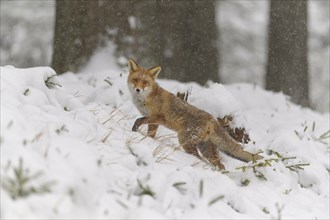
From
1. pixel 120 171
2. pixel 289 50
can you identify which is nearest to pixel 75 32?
pixel 289 50

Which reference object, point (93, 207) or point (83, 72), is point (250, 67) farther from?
point (93, 207)

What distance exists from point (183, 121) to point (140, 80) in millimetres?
787

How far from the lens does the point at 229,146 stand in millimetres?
5355

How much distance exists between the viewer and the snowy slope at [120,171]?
3.08m

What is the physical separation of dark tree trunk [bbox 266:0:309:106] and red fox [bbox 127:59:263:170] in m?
5.14

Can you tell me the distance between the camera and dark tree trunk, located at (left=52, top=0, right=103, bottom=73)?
898 centimetres

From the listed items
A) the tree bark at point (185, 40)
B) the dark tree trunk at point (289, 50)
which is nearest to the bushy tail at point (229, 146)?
the tree bark at point (185, 40)

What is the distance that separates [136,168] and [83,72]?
5.50m

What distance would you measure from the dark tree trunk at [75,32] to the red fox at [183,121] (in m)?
3.10

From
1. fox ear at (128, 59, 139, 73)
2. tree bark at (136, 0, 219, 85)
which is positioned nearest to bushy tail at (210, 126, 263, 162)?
fox ear at (128, 59, 139, 73)

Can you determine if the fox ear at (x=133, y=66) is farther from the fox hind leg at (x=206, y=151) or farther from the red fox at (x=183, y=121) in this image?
the fox hind leg at (x=206, y=151)

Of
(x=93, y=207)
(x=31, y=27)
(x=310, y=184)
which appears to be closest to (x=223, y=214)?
(x=93, y=207)

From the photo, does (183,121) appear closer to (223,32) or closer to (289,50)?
(289,50)

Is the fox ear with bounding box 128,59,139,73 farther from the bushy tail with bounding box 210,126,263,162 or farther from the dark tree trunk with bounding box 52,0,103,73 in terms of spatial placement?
the dark tree trunk with bounding box 52,0,103,73
